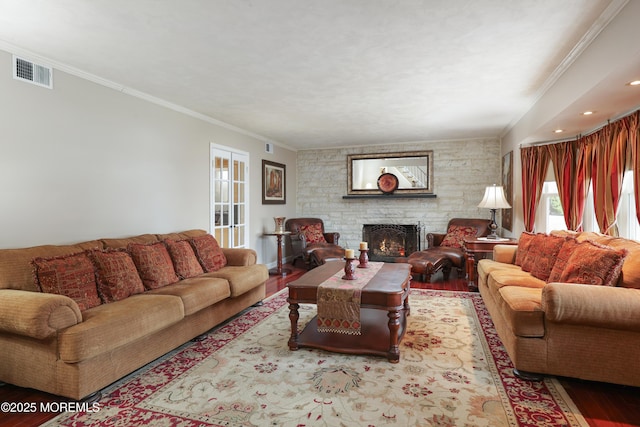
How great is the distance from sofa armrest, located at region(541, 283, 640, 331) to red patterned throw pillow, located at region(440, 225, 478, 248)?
13.2 ft

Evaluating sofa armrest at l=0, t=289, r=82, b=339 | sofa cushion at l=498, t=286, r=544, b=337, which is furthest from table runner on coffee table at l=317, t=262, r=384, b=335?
sofa armrest at l=0, t=289, r=82, b=339

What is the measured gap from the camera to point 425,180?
23.3 feet

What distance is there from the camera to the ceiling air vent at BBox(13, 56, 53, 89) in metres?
2.79

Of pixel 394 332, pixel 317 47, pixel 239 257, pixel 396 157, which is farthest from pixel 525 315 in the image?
pixel 396 157

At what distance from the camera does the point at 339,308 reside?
2924 mm

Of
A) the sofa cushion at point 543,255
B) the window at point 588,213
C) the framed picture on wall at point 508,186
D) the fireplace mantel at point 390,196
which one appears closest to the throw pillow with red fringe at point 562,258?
the sofa cushion at point 543,255

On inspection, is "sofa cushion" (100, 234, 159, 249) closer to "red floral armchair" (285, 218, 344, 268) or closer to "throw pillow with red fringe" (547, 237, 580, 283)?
"red floral armchair" (285, 218, 344, 268)

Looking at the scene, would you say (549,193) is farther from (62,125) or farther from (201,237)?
(62,125)

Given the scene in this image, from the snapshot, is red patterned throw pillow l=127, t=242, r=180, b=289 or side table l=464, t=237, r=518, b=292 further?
side table l=464, t=237, r=518, b=292

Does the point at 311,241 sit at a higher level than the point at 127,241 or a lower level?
lower

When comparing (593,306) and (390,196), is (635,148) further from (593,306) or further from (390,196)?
(390,196)

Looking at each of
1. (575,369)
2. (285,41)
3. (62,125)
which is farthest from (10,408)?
(575,369)

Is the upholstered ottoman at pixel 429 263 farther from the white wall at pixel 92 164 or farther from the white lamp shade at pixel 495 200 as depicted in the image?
the white wall at pixel 92 164

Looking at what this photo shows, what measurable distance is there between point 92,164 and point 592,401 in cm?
430
